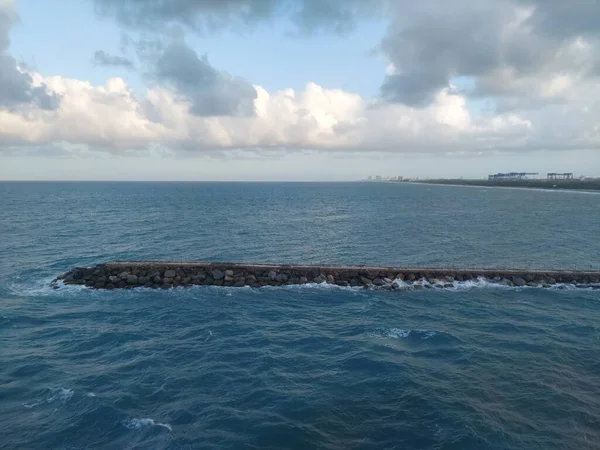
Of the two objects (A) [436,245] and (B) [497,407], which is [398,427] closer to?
(B) [497,407]

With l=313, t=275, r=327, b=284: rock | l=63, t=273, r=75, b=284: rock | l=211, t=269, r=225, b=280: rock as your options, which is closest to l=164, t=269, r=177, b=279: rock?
l=211, t=269, r=225, b=280: rock

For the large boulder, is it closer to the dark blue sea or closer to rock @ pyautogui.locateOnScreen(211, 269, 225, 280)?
the dark blue sea

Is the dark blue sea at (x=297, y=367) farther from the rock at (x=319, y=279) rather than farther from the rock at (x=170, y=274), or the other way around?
the rock at (x=170, y=274)

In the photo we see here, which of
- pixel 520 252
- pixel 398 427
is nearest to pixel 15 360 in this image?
pixel 398 427

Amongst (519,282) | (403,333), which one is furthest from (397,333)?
(519,282)

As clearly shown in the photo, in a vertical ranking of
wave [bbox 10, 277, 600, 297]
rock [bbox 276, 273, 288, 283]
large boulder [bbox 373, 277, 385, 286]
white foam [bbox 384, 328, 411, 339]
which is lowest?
white foam [bbox 384, 328, 411, 339]

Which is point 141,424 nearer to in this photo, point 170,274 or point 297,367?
point 297,367
